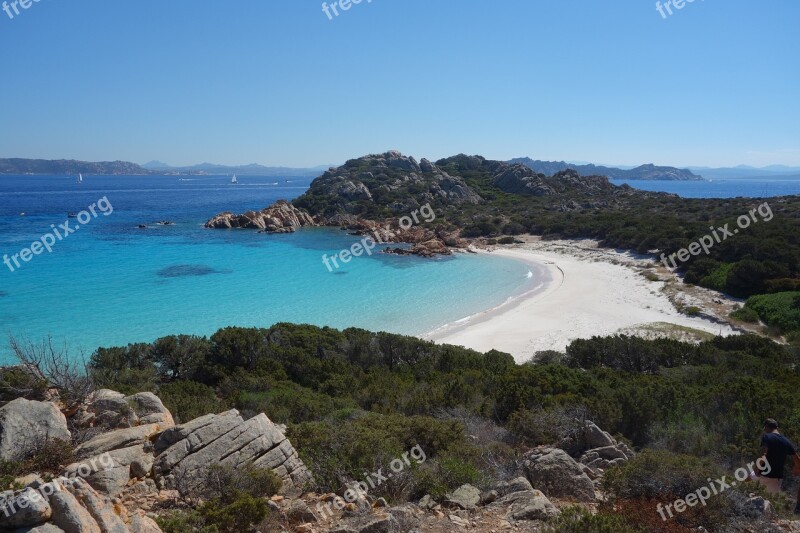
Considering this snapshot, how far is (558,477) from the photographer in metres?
6.54

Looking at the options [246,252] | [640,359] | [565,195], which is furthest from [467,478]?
[565,195]

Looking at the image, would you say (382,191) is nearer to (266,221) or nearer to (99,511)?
(266,221)

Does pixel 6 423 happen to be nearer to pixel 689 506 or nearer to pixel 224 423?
pixel 224 423

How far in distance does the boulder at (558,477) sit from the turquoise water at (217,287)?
15.1 meters

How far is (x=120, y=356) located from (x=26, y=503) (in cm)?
1126

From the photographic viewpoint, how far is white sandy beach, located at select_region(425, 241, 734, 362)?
20281 millimetres

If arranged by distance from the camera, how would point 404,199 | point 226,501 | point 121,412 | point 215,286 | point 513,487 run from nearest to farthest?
point 226,501 < point 513,487 < point 121,412 < point 215,286 < point 404,199

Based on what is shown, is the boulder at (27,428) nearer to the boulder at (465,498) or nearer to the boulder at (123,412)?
the boulder at (123,412)

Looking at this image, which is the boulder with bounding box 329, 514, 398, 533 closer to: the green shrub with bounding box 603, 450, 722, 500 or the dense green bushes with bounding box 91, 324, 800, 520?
the dense green bushes with bounding box 91, 324, 800, 520

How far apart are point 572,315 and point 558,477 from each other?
18215 mm

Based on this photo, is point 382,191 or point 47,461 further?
point 382,191

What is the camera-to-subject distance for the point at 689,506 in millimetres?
5637

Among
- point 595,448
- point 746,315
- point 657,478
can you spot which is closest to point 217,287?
point 595,448

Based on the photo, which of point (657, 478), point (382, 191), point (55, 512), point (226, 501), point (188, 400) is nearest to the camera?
point (55, 512)
